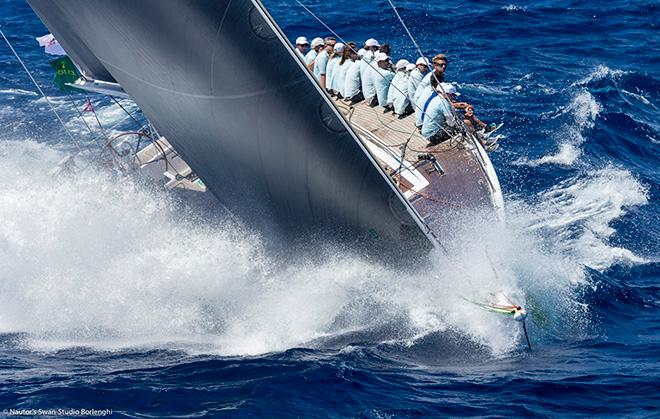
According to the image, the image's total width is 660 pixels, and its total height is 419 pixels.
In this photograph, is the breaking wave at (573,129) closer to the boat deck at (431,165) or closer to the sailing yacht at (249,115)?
the boat deck at (431,165)

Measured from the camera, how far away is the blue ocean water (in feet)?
43.7

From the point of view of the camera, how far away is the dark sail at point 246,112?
39.7ft

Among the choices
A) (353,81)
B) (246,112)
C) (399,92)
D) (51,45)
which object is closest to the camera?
(246,112)

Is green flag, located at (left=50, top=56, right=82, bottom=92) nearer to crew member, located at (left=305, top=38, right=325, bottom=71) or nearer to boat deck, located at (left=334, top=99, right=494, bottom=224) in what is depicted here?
boat deck, located at (left=334, top=99, right=494, bottom=224)

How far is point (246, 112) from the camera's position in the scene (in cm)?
1283

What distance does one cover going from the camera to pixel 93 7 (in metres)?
12.9

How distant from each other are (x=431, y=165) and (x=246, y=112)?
5644 millimetres

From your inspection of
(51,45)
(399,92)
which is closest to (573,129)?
(399,92)

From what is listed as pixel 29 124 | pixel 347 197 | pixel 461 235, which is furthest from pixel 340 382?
pixel 29 124

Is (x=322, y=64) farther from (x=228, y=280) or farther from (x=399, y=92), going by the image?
(x=228, y=280)

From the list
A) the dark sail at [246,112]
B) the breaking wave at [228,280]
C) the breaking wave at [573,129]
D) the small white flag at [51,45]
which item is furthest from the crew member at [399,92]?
the small white flag at [51,45]

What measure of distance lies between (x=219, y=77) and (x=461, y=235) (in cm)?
525

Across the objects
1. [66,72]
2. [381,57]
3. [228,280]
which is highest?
[381,57]

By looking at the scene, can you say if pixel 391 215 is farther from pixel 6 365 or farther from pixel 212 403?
pixel 6 365
